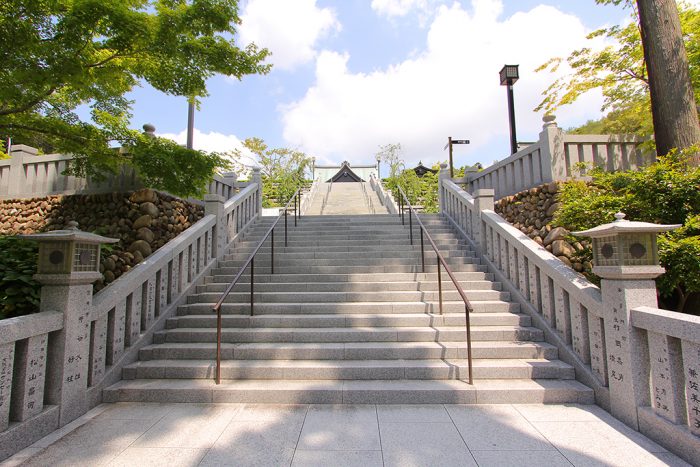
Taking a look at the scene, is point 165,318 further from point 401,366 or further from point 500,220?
point 500,220

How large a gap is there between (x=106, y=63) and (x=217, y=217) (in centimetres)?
300

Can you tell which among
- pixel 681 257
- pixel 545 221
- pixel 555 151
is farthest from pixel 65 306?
pixel 555 151

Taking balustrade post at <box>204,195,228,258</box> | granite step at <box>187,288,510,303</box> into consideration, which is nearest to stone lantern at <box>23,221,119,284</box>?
granite step at <box>187,288,510,303</box>

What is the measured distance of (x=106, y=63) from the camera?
15.1 feet

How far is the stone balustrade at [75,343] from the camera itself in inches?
107

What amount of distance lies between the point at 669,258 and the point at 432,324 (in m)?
2.73

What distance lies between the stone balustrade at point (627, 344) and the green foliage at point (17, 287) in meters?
5.74

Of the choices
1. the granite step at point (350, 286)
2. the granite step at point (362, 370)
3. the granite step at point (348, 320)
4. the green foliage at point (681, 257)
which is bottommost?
the granite step at point (362, 370)

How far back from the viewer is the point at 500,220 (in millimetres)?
5930

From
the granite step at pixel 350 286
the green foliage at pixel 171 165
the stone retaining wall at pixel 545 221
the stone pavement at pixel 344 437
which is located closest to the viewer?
the stone pavement at pixel 344 437

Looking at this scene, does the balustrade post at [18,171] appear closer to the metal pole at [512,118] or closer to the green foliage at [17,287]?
the green foliage at [17,287]

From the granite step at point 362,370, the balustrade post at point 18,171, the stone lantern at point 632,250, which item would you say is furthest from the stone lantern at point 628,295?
the balustrade post at point 18,171

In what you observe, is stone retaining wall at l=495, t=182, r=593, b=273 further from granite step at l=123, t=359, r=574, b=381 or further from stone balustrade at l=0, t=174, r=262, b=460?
stone balustrade at l=0, t=174, r=262, b=460

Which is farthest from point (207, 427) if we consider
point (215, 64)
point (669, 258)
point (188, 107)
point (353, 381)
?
point (188, 107)
